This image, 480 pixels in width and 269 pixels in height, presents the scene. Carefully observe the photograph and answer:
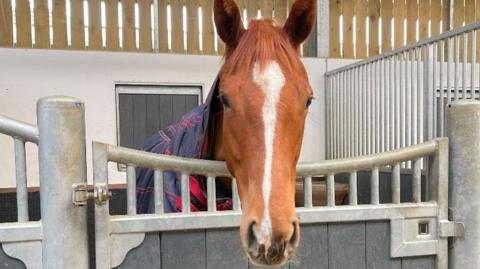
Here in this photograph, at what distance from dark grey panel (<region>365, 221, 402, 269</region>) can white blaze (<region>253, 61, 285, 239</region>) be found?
1.32ft

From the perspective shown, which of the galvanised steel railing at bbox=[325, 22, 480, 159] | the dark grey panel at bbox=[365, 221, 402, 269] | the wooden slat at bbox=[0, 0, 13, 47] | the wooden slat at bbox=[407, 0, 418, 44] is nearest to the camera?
the dark grey panel at bbox=[365, 221, 402, 269]

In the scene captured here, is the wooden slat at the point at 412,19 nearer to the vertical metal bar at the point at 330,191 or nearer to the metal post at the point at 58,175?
the vertical metal bar at the point at 330,191

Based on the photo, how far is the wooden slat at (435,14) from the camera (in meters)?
3.62

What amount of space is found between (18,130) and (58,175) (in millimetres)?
122

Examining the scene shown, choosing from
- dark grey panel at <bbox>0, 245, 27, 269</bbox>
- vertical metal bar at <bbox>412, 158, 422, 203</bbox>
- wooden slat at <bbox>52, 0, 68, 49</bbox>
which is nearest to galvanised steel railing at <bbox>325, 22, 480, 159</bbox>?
vertical metal bar at <bbox>412, 158, 422, 203</bbox>

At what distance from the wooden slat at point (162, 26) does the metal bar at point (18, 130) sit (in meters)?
2.39

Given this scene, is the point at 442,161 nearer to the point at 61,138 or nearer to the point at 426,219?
the point at 426,219

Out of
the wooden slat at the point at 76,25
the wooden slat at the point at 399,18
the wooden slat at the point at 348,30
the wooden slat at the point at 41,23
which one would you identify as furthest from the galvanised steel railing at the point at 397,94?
the wooden slat at the point at 41,23

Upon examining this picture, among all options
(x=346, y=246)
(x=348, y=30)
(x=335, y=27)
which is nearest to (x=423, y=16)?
(x=348, y=30)

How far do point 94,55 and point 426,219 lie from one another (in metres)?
2.50

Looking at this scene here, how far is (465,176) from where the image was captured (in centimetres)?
98

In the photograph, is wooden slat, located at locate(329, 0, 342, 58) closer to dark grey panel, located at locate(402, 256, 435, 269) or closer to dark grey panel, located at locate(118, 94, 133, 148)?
dark grey panel, located at locate(118, 94, 133, 148)

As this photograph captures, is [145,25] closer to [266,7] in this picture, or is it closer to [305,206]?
[266,7]

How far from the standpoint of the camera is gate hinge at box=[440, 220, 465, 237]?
994 millimetres
